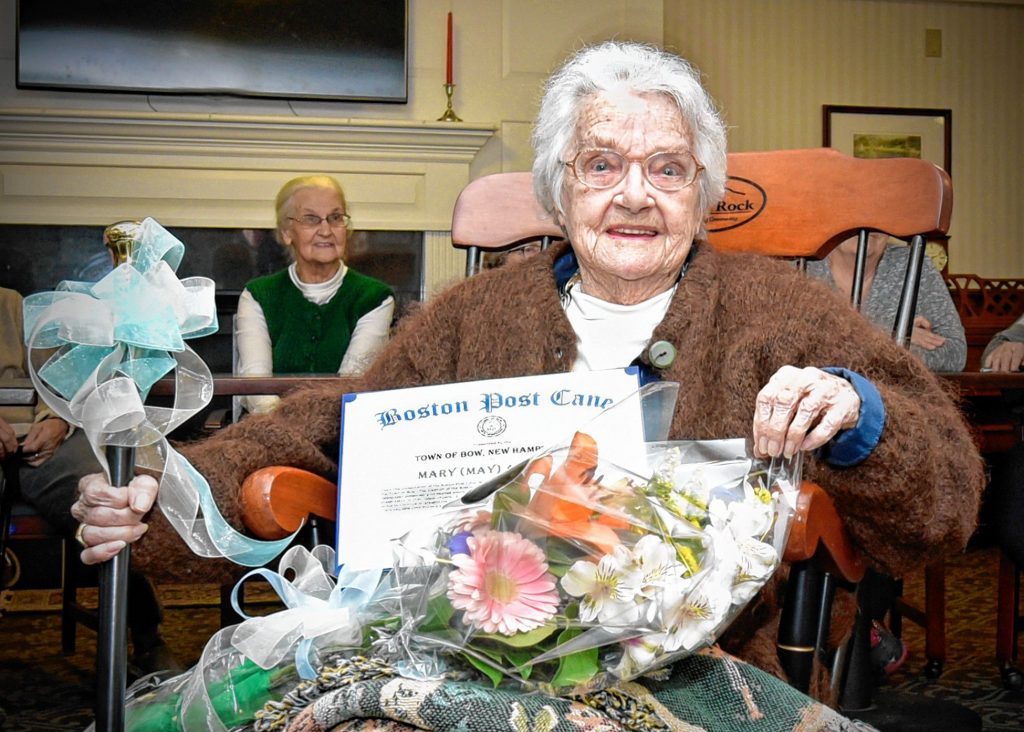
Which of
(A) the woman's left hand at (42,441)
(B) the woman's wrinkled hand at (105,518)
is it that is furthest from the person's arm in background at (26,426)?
(B) the woman's wrinkled hand at (105,518)

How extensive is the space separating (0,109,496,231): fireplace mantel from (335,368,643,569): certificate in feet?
14.0

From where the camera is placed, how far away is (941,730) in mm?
2334

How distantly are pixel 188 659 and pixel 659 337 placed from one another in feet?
6.82

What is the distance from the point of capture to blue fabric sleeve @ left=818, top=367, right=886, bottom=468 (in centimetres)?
113

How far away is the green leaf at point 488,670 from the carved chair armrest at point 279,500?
41cm

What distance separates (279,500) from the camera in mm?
1306

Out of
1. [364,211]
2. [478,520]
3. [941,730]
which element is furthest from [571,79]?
[364,211]

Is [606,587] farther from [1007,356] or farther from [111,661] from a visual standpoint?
[1007,356]

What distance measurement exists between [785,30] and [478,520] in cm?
690

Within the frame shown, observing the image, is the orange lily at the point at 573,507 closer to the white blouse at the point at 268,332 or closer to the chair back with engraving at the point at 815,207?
the chair back with engraving at the point at 815,207

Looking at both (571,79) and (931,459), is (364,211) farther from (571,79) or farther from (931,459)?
(931,459)

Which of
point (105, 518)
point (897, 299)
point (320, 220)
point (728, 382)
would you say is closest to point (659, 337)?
point (728, 382)

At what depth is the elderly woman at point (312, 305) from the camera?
3.71 m

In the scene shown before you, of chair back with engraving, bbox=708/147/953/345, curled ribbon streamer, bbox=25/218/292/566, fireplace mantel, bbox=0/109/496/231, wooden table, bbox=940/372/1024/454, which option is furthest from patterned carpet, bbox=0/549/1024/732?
fireplace mantel, bbox=0/109/496/231
